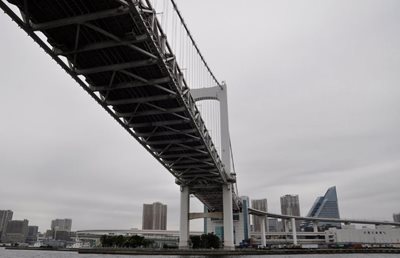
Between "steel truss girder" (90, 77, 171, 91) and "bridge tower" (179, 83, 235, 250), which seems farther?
"bridge tower" (179, 83, 235, 250)

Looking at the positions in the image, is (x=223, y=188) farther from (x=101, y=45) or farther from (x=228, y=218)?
(x=101, y=45)

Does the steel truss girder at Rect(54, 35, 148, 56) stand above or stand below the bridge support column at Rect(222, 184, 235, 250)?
above

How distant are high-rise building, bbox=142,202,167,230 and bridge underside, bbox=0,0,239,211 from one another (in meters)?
169

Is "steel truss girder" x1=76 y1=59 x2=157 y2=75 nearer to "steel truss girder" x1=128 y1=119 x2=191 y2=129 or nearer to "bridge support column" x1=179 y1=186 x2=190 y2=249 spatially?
"steel truss girder" x1=128 y1=119 x2=191 y2=129

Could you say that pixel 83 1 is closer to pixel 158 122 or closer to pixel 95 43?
pixel 95 43

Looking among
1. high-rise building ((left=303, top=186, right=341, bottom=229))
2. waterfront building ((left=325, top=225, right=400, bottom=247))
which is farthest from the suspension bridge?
high-rise building ((left=303, top=186, right=341, bottom=229))

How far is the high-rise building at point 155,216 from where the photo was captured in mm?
188000

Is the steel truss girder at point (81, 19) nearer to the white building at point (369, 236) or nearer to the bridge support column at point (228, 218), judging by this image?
the bridge support column at point (228, 218)

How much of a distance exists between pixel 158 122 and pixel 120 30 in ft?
37.4

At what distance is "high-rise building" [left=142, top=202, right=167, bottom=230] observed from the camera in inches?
7402

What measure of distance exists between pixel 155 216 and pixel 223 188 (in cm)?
14960

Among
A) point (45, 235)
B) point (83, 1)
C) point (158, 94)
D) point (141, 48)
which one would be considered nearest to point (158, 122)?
point (158, 94)

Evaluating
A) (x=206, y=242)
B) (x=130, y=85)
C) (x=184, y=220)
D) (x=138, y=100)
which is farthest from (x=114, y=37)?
(x=206, y=242)

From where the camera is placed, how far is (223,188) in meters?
48.6
